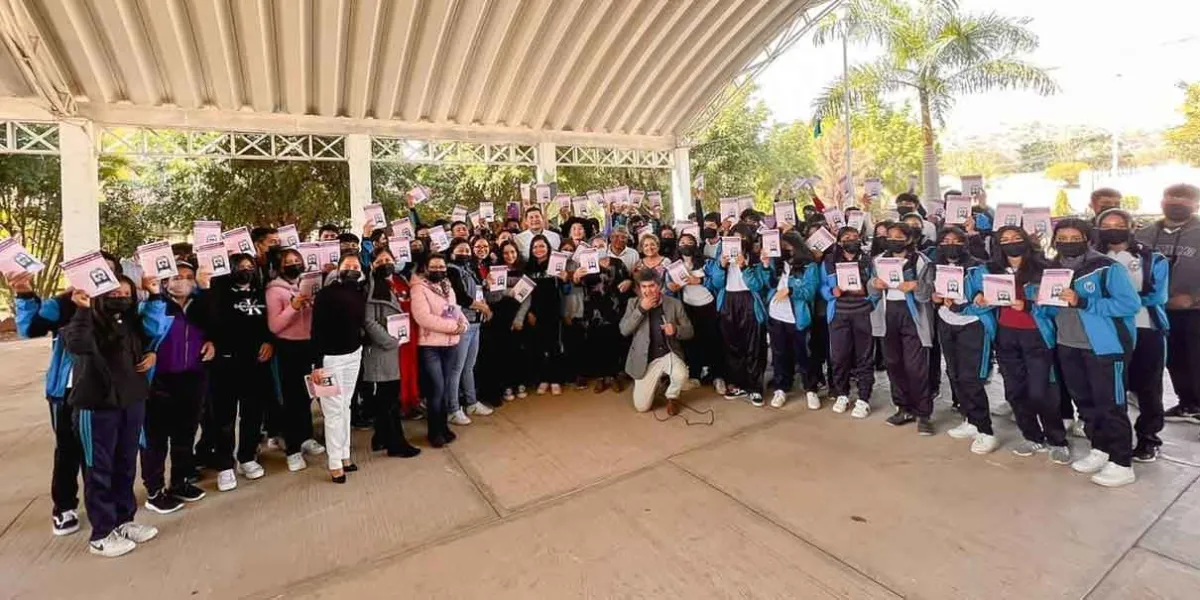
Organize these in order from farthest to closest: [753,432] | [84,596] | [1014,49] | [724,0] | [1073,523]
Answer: [1014,49] → [724,0] → [753,432] → [1073,523] → [84,596]

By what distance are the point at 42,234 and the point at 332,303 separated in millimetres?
14639

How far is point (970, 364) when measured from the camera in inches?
155

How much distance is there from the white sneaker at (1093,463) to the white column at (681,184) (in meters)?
9.08

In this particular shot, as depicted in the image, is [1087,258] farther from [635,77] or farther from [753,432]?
[635,77]

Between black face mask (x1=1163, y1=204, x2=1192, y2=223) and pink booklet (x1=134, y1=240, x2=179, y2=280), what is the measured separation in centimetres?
636

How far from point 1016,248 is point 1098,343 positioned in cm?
70

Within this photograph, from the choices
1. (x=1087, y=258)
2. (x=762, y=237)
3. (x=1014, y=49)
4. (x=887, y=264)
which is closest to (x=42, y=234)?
(x=762, y=237)

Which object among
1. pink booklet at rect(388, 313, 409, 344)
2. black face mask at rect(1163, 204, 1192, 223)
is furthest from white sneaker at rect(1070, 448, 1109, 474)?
pink booklet at rect(388, 313, 409, 344)

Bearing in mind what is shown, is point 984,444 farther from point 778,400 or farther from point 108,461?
point 108,461

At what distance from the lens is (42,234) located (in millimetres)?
13258

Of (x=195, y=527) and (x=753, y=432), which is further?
(x=753, y=432)

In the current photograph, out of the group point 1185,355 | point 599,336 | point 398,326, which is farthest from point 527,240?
point 1185,355

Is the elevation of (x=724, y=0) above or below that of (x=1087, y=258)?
above

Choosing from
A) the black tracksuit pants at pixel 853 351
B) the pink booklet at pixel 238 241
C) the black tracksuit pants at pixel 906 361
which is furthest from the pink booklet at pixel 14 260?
the black tracksuit pants at pixel 906 361
